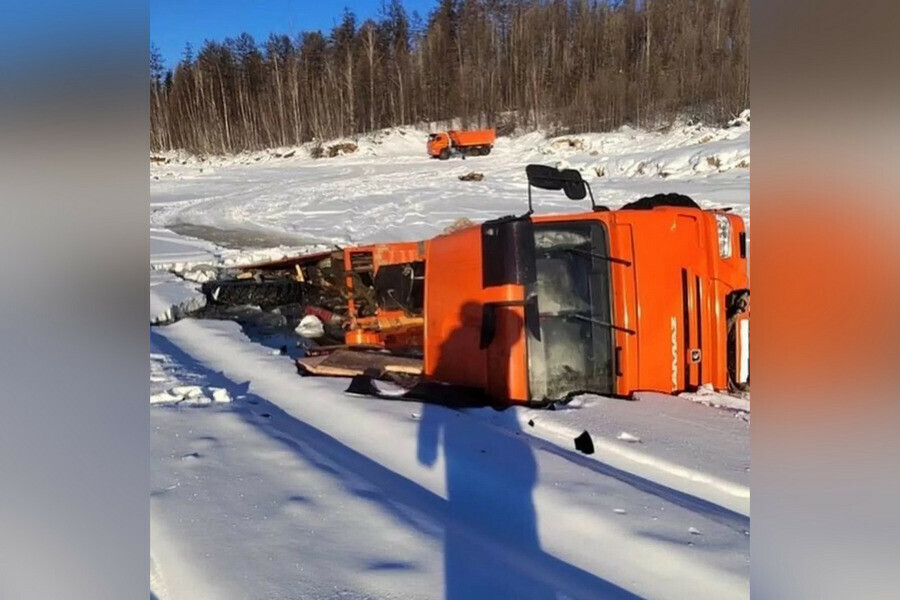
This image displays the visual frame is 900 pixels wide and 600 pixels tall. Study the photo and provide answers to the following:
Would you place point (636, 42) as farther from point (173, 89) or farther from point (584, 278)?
point (173, 89)

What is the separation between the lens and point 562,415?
1.75 meters

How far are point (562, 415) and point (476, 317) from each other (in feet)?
1.27

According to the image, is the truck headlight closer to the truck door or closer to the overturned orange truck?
the overturned orange truck

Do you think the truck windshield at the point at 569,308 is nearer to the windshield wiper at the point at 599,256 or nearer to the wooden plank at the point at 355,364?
the windshield wiper at the point at 599,256

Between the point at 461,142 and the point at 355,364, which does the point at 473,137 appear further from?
the point at 355,364

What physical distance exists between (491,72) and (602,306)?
2065mm

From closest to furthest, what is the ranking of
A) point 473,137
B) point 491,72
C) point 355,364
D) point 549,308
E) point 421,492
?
point 421,492 < point 549,308 < point 355,364 < point 491,72 < point 473,137

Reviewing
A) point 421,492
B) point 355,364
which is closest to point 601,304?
point 421,492

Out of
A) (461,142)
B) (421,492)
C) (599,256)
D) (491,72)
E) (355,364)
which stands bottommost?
(421,492)

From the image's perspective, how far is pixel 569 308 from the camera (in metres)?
1.79

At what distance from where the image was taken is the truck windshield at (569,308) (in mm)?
1780
